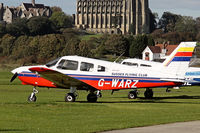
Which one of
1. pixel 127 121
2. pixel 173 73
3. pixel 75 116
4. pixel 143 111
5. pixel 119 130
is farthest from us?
pixel 173 73

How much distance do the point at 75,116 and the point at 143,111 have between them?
3657 mm

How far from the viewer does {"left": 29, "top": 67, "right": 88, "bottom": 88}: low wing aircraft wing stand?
25.9 metres

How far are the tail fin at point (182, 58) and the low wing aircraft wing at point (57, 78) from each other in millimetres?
4794

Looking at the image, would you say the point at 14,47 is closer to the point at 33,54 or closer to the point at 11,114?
the point at 33,54

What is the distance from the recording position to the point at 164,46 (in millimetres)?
154000

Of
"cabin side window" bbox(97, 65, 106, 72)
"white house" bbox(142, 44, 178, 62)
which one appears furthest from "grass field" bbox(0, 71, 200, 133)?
"white house" bbox(142, 44, 178, 62)

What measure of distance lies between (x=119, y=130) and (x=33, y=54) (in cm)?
12250

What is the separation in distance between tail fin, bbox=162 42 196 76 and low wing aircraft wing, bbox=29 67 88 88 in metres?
4.79

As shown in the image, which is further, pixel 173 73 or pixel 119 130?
pixel 173 73

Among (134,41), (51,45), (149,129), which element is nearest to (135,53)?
(134,41)

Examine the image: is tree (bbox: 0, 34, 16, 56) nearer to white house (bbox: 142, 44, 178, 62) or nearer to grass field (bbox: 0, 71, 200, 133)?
white house (bbox: 142, 44, 178, 62)

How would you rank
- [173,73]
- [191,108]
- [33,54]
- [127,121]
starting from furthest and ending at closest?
[33,54] → [173,73] → [191,108] → [127,121]

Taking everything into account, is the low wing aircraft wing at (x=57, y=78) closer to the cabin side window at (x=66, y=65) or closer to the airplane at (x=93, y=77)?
the airplane at (x=93, y=77)

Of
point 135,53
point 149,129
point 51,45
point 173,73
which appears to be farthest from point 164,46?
point 149,129
